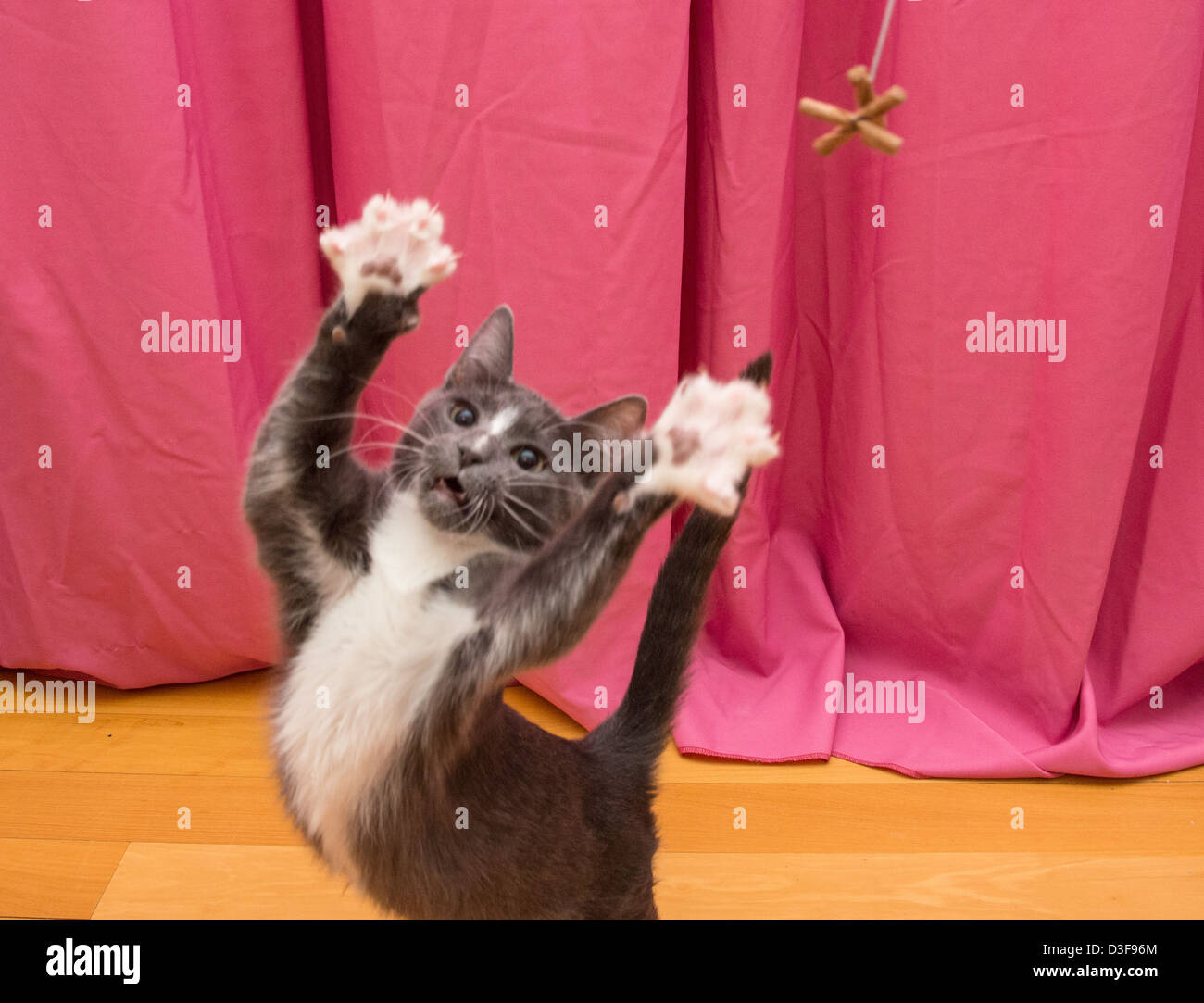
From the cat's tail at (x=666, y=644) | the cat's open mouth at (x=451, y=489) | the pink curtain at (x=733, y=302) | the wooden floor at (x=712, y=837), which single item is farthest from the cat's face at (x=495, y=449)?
the wooden floor at (x=712, y=837)

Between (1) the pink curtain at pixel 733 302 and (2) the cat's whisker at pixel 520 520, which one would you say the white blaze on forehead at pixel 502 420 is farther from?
(1) the pink curtain at pixel 733 302

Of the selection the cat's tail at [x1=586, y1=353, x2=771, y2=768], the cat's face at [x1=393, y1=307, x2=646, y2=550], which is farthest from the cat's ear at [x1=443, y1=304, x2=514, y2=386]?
the cat's tail at [x1=586, y1=353, x2=771, y2=768]

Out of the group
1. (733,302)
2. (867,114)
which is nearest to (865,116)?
(867,114)

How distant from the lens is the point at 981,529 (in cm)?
161

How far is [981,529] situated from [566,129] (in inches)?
34.1

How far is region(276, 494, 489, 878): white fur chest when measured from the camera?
2.63 feet

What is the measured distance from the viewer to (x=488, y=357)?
0.93 m

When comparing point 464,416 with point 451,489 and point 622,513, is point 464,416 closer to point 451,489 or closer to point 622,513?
point 451,489

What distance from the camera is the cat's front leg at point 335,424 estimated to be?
2.50 ft

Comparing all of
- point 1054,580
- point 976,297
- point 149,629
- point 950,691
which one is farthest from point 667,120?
point 149,629

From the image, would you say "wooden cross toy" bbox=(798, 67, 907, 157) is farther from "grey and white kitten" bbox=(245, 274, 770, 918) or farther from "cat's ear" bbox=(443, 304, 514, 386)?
"cat's ear" bbox=(443, 304, 514, 386)

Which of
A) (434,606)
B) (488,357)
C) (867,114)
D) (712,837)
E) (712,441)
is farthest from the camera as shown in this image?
(712,837)

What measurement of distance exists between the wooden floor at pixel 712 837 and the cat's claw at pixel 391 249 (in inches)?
31.6

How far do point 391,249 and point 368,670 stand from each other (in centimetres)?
32
